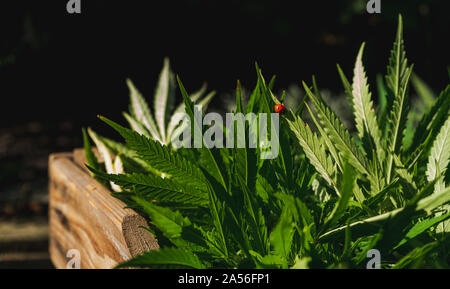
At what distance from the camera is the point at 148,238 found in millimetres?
545

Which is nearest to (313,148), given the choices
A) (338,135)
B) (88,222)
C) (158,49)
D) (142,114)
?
(338,135)

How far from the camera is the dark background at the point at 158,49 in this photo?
11.7 ft

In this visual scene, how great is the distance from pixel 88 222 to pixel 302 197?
408mm

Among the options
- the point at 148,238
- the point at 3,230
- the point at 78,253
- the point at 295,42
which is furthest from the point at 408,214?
the point at 295,42

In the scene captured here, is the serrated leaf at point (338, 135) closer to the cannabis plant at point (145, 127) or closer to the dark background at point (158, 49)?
the cannabis plant at point (145, 127)

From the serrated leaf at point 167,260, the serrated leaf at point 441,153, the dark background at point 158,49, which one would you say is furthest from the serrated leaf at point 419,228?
the dark background at point 158,49

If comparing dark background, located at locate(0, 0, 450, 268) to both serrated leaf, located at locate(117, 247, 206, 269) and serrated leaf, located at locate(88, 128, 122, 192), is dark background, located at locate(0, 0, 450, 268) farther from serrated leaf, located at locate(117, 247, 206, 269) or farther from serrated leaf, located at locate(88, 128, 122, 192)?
serrated leaf, located at locate(117, 247, 206, 269)

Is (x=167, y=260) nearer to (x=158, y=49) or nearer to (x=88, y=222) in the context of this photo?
(x=88, y=222)

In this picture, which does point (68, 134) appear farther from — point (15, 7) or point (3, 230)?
point (3, 230)

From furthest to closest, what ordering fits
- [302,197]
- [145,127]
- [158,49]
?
[158,49] → [145,127] → [302,197]

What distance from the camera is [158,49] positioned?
13.6 feet

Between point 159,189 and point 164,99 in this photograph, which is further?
point 164,99

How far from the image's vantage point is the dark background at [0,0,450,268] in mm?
3555
